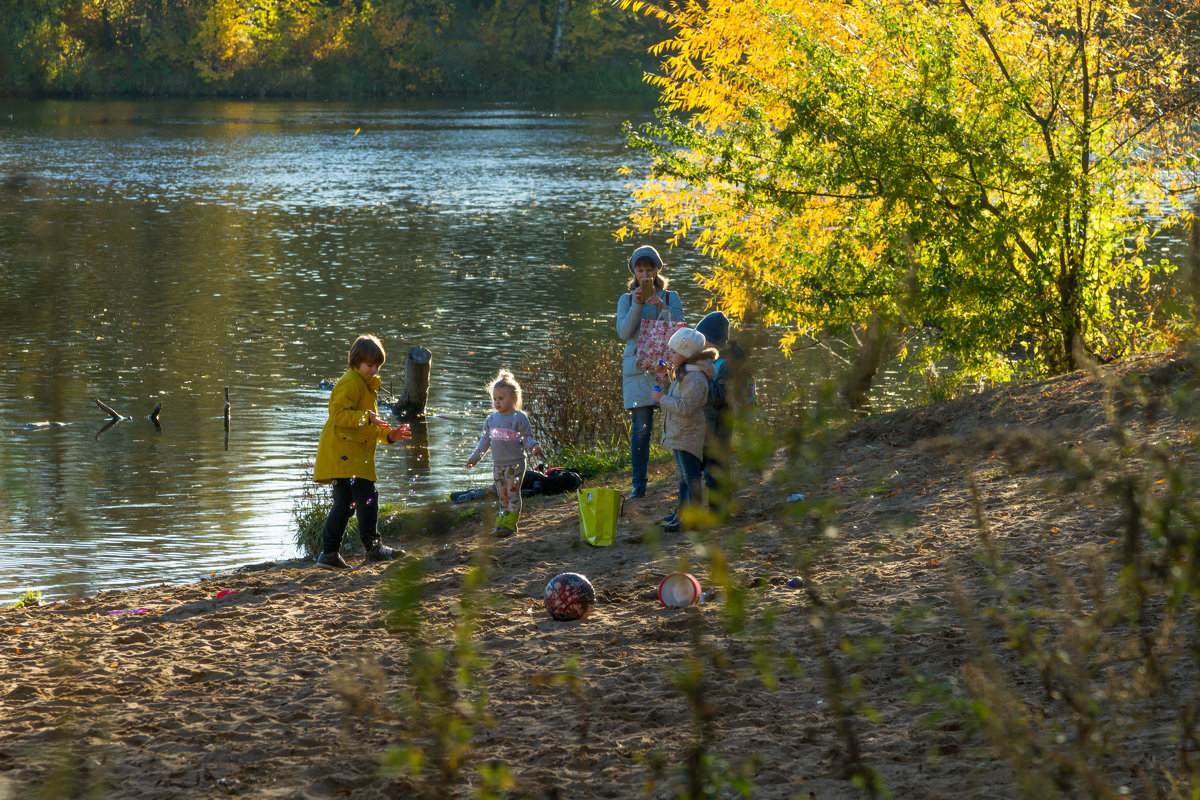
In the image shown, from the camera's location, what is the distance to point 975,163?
10781 millimetres

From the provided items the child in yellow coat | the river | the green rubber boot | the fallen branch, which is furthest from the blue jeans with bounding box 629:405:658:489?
the fallen branch

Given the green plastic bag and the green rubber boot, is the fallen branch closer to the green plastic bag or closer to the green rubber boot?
the green rubber boot

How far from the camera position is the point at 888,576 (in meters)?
6.44

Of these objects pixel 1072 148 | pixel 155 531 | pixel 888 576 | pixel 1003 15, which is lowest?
pixel 155 531

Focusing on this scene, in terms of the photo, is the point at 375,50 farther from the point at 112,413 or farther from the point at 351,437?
the point at 351,437

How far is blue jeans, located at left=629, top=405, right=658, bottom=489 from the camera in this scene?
880 centimetres

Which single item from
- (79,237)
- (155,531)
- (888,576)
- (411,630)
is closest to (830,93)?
(888,576)

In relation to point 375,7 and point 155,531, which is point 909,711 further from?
point 375,7

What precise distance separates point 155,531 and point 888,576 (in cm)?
697

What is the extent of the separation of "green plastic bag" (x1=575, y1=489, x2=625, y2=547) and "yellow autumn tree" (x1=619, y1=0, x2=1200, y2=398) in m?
3.44

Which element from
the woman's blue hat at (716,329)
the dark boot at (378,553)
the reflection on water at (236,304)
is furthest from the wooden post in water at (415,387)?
the woman's blue hat at (716,329)

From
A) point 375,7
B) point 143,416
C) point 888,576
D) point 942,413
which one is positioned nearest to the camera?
point 888,576

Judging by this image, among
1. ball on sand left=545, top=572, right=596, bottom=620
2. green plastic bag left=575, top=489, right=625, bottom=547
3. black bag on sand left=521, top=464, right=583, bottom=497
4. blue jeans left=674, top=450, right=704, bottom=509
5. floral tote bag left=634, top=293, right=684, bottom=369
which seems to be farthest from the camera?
black bag on sand left=521, top=464, right=583, bottom=497

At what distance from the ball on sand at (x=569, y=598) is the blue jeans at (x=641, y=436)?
8.09 ft
